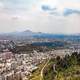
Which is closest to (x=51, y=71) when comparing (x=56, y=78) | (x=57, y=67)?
(x=57, y=67)

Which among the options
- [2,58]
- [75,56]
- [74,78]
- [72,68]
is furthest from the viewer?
[2,58]

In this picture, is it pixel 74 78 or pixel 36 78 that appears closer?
pixel 74 78

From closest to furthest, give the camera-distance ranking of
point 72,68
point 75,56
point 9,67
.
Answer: point 72,68, point 75,56, point 9,67

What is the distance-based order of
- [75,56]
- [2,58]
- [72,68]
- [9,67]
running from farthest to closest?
1. [2,58]
2. [9,67]
3. [75,56]
4. [72,68]

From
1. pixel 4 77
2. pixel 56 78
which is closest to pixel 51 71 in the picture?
pixel 56 78

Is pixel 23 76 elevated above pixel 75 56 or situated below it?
below

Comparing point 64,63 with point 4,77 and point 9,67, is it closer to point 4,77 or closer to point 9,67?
point 4,77

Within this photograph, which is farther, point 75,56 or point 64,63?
point 75,56

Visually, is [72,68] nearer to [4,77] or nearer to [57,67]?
[57,67]

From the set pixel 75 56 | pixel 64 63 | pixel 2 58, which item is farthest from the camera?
pixel 2 58
